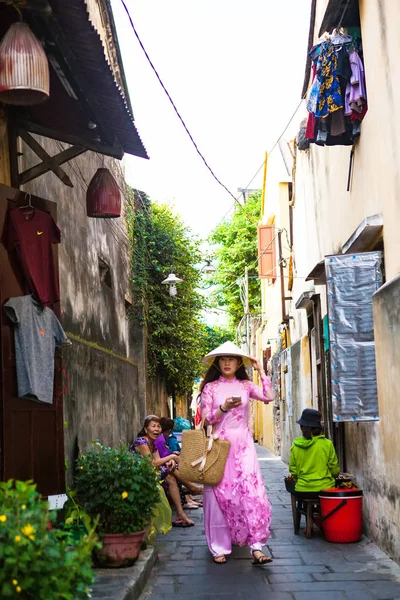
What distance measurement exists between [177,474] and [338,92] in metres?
A: 4.91

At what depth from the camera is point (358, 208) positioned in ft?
28.0

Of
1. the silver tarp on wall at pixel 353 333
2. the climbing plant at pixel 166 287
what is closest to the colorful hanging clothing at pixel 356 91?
the silver tarp on wall at pixel 353 333

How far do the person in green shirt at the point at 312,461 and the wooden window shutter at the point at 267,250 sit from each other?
1291 centimetres

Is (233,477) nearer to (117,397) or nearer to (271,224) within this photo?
(117,397)

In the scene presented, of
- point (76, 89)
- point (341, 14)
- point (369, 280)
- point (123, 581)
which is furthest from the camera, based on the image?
point (341, 14)

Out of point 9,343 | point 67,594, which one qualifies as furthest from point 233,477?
point 67,594

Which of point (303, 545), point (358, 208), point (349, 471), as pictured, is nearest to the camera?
point (303, 545)

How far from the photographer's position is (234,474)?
7391 millimetres

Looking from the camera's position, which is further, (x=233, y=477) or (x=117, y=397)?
(x=117, y=397)

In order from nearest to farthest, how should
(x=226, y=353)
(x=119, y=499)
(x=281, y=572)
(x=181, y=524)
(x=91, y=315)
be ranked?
(x=119, y=499), (x=281, y=572), (x=226, y=353), (x=181, y=524), (x=91, y=315)

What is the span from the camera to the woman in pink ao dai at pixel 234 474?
23.6ft

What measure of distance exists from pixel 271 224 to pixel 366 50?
14.8 m

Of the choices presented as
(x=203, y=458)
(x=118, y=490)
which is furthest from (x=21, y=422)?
(x=203, y=458)

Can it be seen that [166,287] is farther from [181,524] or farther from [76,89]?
[76,89]
